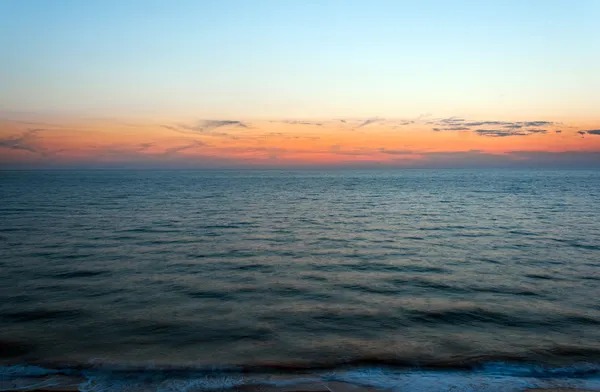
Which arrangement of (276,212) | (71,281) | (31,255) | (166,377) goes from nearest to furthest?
(166,377)
(71,281)
(31,255)
(276,212)

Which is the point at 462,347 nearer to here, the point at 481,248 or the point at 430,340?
the point at 430,340

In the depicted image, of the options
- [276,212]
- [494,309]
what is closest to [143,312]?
[494,309]

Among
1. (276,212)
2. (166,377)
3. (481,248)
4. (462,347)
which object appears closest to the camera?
(166,377)

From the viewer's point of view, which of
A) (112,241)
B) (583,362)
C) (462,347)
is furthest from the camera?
(112,241)

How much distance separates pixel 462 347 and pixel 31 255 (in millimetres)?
20770

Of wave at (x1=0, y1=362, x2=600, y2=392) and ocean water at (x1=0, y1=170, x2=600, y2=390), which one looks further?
ocean water at (x1=0, y1=170, x2=600, y2=390)

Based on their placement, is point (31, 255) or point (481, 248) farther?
point (481, 248)

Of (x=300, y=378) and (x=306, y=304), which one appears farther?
(x=306, y=304)

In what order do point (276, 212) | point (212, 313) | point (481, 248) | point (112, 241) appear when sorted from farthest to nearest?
point (276, 212)
point (112, 241)
point (481, 248)
point (212, 313)

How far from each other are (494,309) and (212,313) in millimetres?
9067

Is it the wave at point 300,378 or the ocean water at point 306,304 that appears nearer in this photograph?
the wave at point 300,378

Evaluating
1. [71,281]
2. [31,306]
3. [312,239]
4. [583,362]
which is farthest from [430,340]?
[312,239]

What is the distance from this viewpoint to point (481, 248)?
24.2 meters

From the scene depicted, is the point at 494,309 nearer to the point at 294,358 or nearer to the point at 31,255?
the point at 294,358
